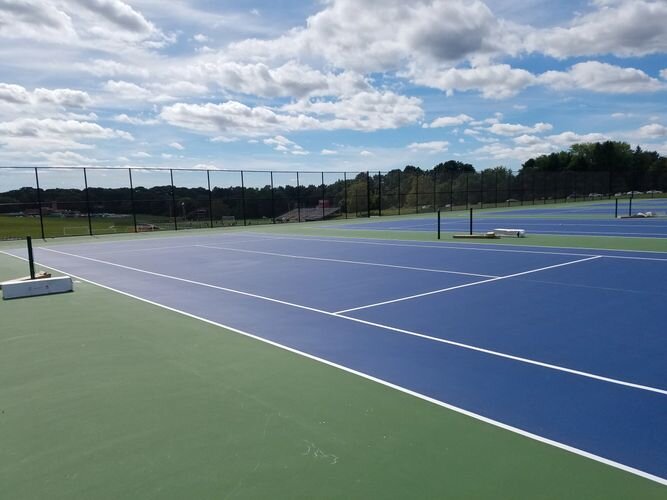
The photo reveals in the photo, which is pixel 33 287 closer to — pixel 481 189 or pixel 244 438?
pixel 244 438

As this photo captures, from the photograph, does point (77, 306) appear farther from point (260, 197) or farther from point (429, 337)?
point (260, 197)

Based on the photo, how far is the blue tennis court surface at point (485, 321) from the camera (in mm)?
3887

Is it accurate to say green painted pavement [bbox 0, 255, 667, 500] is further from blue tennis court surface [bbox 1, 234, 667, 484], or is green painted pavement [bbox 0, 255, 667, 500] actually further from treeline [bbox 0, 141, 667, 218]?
treeline [bbox 0, 141, 667, 218]

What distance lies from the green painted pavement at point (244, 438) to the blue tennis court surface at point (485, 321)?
15.0 inches

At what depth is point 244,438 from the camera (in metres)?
3.61

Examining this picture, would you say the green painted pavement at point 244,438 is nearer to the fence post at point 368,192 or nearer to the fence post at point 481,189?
the fence post at point 368,192

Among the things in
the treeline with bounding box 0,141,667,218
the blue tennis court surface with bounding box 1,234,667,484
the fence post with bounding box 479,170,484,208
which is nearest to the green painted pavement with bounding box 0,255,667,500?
the blue tennis court surface with bounding box 1,234,667,484

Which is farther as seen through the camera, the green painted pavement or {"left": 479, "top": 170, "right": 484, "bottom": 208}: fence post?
{"left": 479, "top": 170, "right": 484, "bottom": 208}: fence post

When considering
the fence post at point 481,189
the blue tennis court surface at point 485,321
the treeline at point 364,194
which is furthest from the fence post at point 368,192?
the blue tennis court surface at point 485,321

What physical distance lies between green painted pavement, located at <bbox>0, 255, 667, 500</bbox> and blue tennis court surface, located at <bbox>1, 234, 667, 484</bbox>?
1.25ft

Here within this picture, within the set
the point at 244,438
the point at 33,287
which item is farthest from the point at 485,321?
the point at 33,287

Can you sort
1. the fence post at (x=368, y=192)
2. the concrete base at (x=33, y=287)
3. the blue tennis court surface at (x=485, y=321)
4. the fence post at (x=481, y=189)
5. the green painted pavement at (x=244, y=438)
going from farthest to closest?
1. the fence post at (x=481, y=189)
2. the fence post at (x=368, y=192)
3. the concrete base at (x=33, y=287)
4. the blue tennis court surface at (x=485, y=321)
5. the green painted pavement at (x=244, y=438)

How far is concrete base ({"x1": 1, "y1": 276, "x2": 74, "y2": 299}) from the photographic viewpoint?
9141mm

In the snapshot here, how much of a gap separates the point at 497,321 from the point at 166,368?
416 cm
